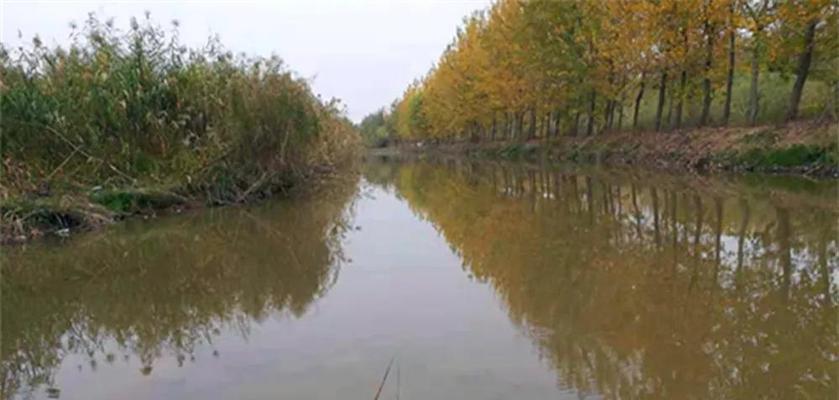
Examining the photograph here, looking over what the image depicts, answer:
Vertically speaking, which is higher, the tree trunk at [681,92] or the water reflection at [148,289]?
the tree trunk at [681,92]

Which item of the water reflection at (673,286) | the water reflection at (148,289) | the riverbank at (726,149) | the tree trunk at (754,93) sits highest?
the tree trunk at (754,93)

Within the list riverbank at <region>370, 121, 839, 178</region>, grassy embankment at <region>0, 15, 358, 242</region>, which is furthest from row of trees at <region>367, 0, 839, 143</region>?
grassy embankment at <region>0, 15, 358, 242</region>

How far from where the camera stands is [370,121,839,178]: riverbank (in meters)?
13.9

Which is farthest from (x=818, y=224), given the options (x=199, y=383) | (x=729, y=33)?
(x=729, y=33)

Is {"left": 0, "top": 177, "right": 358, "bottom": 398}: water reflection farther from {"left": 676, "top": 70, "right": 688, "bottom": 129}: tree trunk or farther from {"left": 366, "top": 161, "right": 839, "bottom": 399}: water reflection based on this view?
{"left": 676, "top": 70, "right": 688, "bottom": 129}: tree trunk

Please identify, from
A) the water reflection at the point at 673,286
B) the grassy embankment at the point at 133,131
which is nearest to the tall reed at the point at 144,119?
the grassy embankment at the point at 133,131

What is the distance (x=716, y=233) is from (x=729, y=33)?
13.2m

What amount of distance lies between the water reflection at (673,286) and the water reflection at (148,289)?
5.77 feet

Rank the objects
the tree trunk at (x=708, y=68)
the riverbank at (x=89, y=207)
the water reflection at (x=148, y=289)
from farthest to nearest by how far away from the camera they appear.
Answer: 1. the tree trunk at (x=708, y=68)
2. the riverbank at (x=89, y=207)
3. the water reflection at (x=148, y=289)

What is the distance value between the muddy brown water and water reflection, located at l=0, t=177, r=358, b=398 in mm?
24

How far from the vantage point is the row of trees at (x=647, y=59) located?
16683 millimetres

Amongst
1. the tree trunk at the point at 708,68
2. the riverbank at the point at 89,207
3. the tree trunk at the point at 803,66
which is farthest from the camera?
the tree trunk at the point at 708,68

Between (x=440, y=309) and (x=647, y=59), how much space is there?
1824 centimetres

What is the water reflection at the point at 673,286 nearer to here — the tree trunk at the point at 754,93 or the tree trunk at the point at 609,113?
the tree trunk at the point at 754,93
